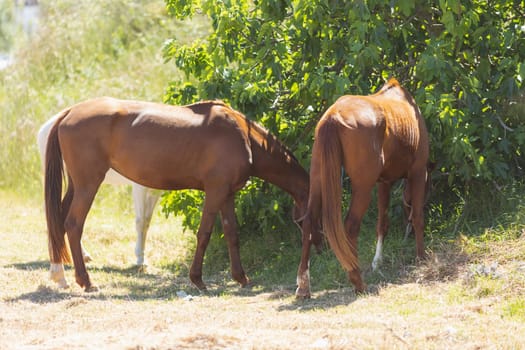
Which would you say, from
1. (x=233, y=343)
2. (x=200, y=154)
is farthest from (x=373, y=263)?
(x=233, y=343)

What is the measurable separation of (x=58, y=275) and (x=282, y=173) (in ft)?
6.91

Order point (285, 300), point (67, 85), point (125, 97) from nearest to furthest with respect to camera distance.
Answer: point (285, 300)
point (125, 97)
point (67, 85)

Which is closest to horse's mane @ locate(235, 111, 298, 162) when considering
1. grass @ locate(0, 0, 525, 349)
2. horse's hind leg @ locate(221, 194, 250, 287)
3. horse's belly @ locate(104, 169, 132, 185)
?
horse's hind leg @ locate(221, 194, 250, 287)

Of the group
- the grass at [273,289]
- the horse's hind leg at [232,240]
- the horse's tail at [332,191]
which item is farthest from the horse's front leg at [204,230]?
the horse's tail at [332,191]

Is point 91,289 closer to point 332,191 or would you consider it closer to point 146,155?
point 146,155

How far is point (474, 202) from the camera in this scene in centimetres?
822

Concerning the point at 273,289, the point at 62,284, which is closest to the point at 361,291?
the point at 273,289

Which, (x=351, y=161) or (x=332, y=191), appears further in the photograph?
(x=351, y=161)

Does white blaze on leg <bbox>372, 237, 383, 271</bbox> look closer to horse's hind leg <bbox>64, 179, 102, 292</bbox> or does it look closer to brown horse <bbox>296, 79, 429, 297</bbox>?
brown horse <bbox>296, 79, 429, 297</bbox>

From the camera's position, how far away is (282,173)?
8008mm

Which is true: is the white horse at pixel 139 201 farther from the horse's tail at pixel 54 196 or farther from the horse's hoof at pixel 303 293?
the horse's hoof at pixel 303 293

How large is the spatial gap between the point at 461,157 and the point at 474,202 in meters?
0.68

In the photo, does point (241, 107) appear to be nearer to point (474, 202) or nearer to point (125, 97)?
point (474, 202)

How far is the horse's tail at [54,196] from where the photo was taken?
25.2 feet
